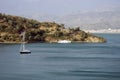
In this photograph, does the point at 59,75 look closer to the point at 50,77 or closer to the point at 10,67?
the point at 50,77

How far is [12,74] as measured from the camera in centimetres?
10700

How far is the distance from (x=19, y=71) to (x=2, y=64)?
16.4 metres

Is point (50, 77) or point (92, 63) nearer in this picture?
point (50, 77)

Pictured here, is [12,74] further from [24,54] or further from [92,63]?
[24,54]

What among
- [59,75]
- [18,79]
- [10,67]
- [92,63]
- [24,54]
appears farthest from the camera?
[24,54]

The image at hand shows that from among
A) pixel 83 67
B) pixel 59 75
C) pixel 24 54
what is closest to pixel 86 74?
pixel 59 75

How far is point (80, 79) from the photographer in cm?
10056

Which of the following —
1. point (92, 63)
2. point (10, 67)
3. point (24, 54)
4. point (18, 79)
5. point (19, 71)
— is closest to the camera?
point (18, 79)

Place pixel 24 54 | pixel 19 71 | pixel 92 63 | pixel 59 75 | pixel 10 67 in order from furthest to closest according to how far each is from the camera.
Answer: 1. pixel 24 54
2. pixel 92 63
3. pixel 10 67
4. pixel 19 71
5. pixel 59 75

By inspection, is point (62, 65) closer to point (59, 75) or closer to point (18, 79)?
point (59, 75)

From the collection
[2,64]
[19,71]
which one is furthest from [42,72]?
[2,64]

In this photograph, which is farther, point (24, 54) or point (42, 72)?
point (24, 54)

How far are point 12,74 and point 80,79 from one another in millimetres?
16686

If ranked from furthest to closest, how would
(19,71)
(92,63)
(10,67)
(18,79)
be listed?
1. (92,63)
2. (10,67)
3. (19,71)
4. (18,79)
